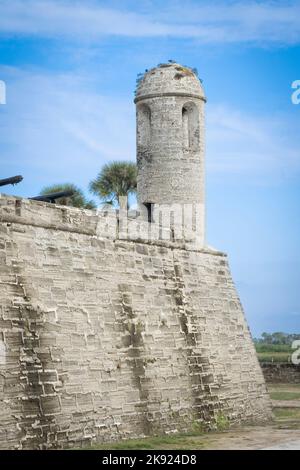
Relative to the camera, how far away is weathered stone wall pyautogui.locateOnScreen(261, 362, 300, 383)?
31.8m

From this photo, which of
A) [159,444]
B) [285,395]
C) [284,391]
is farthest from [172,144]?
[284,391]

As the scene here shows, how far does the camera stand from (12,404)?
1284 cm

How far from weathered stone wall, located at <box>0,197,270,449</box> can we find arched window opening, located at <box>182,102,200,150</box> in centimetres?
297

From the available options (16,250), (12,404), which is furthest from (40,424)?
(16,250)

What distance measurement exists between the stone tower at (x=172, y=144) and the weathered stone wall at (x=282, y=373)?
12453 millimetres

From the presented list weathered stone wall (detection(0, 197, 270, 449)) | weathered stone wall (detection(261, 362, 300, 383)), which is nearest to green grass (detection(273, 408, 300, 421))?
weathered stone wall (detection(0, 197, 270, 449))

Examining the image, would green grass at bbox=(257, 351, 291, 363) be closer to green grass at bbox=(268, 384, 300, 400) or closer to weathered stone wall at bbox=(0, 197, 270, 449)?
green grass at bbox=(268, 384, 300, 400)

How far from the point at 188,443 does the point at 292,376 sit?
17325 mm

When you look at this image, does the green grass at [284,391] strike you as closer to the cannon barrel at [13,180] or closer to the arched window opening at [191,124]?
the arched window opening at [191,124]

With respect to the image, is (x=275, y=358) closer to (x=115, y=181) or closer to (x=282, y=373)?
(x=282, y=373)

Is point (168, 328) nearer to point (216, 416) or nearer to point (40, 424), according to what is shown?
point (216, 416)

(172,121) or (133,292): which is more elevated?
(172,121)

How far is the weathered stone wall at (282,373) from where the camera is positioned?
31.8 metres

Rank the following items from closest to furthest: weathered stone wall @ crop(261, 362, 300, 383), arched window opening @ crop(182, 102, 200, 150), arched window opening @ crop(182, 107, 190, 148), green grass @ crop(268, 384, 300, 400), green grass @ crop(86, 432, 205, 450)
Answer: green grass @ crop(86, 432, 205, 450) → arched window opening @ crop(182, 107, 190, 148) → arched window opening @ crop(182, 102, 200, 150) → green grass @ crop(268, 384, 300, 400) → weathered stone wall @ crop(261, 362, 300, 383)
